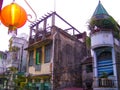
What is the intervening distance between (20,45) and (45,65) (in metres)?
7.73

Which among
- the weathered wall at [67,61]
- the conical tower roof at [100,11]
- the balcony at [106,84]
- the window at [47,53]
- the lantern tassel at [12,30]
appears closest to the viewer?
the lantern tassel at [12,30]

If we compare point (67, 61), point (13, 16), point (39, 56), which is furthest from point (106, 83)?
point (13, 16)

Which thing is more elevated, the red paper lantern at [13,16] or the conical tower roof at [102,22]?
the conical tower roof at [102,22]

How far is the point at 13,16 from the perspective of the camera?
370cm

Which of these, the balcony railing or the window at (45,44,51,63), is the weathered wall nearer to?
the window at (45,44,51,63)

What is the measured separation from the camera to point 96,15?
16.1 metres

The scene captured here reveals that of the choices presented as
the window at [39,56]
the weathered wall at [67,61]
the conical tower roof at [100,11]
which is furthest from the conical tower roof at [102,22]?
the window at [39,56]

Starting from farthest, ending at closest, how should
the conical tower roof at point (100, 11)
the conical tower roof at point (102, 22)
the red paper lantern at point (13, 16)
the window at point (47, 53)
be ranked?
1. the window at point (47, 53)
2. the conical tower roof at point (100, 11)
3. the conical tower roof at point (102, 22)
4. the red paper lantern at point (13, 16)

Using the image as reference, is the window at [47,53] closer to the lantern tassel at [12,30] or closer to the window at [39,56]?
the window at [39,56]

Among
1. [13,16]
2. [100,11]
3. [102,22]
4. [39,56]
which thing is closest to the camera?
[13,16]

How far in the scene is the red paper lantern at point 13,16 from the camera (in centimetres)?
365

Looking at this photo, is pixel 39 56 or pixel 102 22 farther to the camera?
pixel 39 56

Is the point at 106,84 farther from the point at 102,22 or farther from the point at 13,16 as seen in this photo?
the point at 13,16

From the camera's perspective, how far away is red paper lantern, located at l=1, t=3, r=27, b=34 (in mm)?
3654
